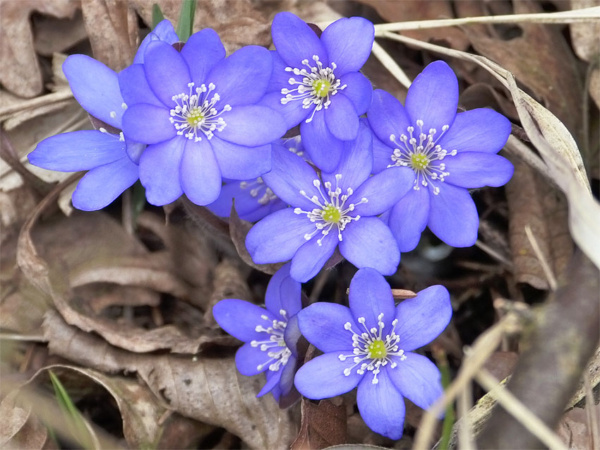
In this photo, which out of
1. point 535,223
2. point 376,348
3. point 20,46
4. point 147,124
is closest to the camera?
point 147,124

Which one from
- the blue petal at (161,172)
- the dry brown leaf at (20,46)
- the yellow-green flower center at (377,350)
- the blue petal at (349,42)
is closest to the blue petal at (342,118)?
the blue petal at (349,42)

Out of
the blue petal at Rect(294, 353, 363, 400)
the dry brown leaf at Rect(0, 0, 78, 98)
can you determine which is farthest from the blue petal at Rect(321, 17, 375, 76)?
the dry brown leaf at Rect(0, 0, 78, 98)

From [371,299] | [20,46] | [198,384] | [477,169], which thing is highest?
[20,46]

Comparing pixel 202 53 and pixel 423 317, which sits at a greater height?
pixel 202 53

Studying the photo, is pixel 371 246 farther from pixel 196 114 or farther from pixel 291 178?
pixel 196 114

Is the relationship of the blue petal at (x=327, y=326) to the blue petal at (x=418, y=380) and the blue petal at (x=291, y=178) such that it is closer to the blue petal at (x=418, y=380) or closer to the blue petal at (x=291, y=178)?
the blue petal at (x=418, y=380)

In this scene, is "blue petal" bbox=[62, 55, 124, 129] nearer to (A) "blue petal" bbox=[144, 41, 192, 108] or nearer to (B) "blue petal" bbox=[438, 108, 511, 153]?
(A) "blue petal" bbox=[144, 41, 192, 108]

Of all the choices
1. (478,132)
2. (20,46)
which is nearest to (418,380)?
(478,132)
